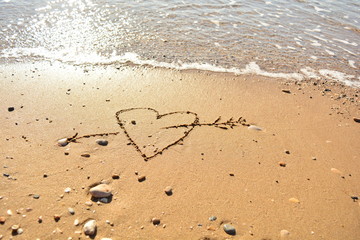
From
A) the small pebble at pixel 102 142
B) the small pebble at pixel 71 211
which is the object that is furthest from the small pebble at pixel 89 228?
the small pebble at pixel 102 142

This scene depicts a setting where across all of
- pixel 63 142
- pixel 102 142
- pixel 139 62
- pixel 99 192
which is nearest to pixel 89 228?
pixel 99 192

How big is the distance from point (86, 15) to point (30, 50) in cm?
217

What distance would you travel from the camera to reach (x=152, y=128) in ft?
14.0

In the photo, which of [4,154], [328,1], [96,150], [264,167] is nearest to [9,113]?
[4,154]

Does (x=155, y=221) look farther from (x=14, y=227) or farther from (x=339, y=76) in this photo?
(x=339, y=76)

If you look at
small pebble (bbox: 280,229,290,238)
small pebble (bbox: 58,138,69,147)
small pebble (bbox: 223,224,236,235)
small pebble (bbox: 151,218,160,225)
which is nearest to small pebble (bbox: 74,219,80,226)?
small pebble (bbox: 151,218,160,225)

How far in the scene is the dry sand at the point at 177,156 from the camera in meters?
2.97

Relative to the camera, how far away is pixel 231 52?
→ 265 inches

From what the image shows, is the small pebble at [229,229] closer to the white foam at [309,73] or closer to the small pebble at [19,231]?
the small pebble at [19,231]

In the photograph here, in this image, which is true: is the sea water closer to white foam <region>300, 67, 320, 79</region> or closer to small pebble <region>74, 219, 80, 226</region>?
white foam <region>300, 67, 320, 79</region>

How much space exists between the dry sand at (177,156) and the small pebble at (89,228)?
0.19ft

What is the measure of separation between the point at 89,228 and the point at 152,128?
181 centimetres

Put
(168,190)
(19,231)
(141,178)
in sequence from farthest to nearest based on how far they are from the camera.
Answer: (141,178), (168,190), (19,231)

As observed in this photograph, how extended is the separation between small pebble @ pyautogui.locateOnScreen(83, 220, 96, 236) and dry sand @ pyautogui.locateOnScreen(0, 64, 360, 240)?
0.19ft
